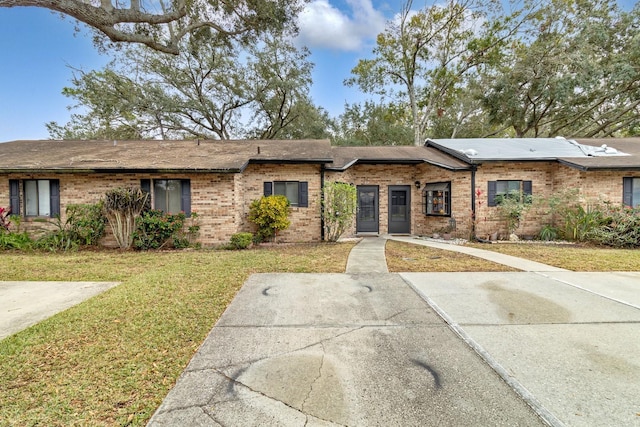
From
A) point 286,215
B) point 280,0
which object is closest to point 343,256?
point 286,215

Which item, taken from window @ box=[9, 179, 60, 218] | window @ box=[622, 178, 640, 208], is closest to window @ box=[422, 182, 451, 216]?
window @ box=[622, 178, 640, 208]

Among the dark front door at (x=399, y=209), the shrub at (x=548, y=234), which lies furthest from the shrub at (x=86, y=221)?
the shrub at (x=548, y=234)

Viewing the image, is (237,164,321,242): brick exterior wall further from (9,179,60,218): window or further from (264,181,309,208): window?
(9,179,60,218): window

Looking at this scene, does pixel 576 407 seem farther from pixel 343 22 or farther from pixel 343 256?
pixel 343 22

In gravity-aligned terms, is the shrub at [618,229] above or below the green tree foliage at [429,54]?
below

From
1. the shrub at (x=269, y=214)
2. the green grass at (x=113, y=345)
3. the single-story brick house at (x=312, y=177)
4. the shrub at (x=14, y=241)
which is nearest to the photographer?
the green grass at (x=113, y=345)

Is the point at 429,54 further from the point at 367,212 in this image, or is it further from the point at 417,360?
the point at 417,360

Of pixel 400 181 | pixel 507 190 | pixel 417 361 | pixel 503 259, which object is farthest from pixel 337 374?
pixel 507 190

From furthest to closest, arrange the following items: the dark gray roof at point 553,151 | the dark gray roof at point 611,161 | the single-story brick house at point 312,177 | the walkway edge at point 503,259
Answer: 1. the dark gray roof at point 553,151
2. the dark gray roof at point 611,161
3. the single-story brick house at point 312,177
4. the walkway edge at point 503,259

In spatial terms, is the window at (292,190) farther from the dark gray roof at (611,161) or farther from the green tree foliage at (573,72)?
the green tree foliage at (573,72)

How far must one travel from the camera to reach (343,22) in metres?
16.9

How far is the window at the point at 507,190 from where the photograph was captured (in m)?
10.6

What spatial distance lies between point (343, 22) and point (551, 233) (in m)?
15.8

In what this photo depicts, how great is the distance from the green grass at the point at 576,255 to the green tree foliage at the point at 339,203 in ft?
14.4
